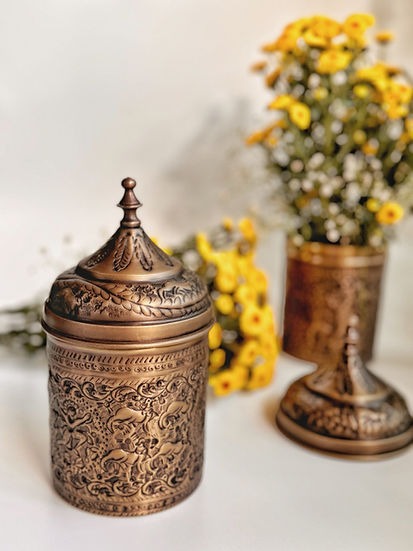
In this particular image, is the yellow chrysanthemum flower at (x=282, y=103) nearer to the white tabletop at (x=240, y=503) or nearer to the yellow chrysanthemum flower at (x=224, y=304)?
the yellow chrysanthemum flower at (x=224, y=304)

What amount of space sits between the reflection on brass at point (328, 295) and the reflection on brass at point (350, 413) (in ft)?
0.68

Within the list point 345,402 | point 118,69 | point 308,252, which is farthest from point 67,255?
point 345,402

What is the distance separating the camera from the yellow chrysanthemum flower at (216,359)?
3.49 ft

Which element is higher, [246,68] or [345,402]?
[246,68]

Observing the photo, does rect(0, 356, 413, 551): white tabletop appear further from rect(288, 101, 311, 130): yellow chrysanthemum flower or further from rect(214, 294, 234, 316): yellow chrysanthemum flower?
rect(288, 101, 311, 130): yellow chrysanthemum flower

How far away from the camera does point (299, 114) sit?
3.57 feet

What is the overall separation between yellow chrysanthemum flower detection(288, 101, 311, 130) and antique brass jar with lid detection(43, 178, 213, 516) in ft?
1.27

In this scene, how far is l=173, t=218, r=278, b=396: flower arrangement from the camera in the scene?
107cm

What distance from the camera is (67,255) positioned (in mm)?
1391

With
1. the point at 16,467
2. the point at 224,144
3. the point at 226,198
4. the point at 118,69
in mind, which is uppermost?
the point at 118,69

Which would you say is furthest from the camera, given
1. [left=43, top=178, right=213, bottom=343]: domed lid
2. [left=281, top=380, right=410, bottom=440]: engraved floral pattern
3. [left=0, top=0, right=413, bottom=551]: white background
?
[left=0, top=0, right=413, bottom=551]: white background

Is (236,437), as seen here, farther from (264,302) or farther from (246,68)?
(246,68)

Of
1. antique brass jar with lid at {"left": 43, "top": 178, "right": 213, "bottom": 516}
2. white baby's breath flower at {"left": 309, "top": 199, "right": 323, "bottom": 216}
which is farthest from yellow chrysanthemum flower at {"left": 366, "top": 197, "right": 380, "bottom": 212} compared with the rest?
antique brass jar with lid at {"left": 43, "top": 178, "right": 213, "bottom": 516}

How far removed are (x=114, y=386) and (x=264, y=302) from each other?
1.53ft
